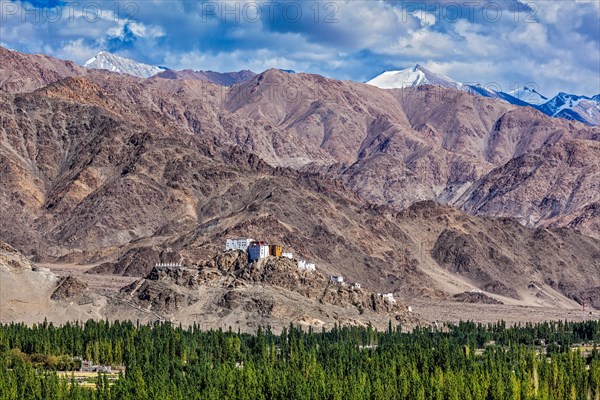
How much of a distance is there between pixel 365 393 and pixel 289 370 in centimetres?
2017

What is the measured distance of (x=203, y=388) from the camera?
5310 inches

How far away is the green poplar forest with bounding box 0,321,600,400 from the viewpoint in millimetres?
128250

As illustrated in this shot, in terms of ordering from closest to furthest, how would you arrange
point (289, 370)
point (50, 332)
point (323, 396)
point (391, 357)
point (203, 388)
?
point (323, 396) < point (203, 388) < point (289, 370) < point (391, 357) < point (50, 332)

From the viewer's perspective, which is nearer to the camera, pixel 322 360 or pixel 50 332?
pixel 322 360

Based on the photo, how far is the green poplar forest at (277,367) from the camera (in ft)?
421

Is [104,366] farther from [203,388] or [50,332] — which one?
[203,388]

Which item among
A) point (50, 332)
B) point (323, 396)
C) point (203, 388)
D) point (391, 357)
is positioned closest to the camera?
point (323, 396)

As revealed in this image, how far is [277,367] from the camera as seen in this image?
A: 507 feet

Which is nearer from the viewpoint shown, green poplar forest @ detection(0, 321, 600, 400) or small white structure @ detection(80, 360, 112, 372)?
green poplar forest @ detection(0, 321, 600, 400)

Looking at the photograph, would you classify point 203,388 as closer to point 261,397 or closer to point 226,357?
point 261,397

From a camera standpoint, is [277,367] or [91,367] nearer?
[277,367]

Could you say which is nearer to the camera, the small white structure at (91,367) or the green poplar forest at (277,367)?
the green poplar forest at (277,367)

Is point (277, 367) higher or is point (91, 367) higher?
point (277, 367)

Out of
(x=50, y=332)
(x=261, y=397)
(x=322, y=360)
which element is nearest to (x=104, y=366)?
(x=50, y=332)
